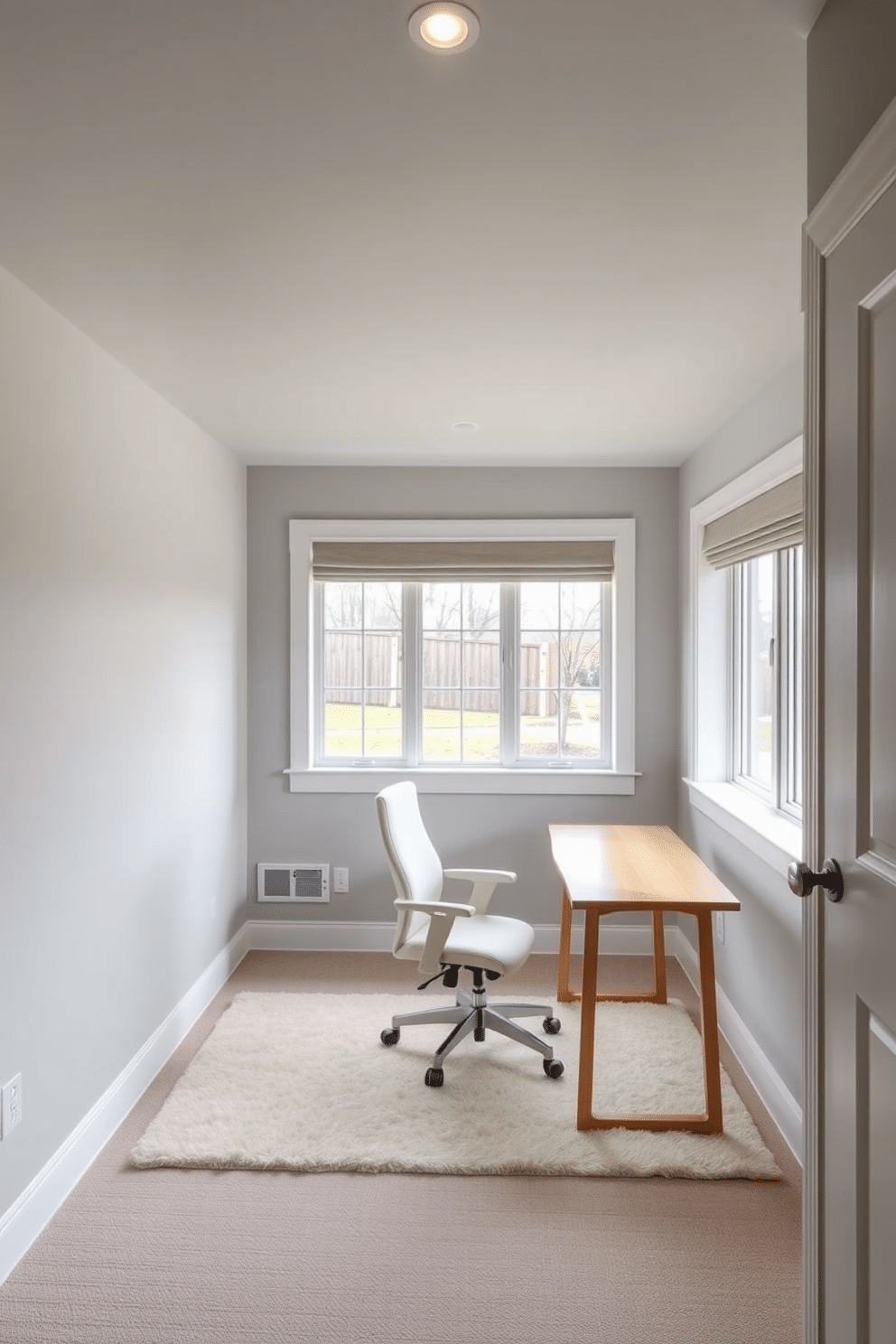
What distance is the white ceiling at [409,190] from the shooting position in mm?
1361

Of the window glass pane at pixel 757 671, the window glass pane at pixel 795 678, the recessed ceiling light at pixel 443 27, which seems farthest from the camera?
the window glass pane at pixel 757 671

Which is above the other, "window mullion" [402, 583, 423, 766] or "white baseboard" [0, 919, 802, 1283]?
"window mullion" [402, 583, 423, 766]

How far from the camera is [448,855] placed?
4469mm

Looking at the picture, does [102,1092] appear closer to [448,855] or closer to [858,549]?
[448,855]

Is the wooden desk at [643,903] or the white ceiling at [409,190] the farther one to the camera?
the wooden desk at [643,903]

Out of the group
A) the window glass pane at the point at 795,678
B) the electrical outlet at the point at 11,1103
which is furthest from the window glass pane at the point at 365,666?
the electrical outlet at the point at 11,1103

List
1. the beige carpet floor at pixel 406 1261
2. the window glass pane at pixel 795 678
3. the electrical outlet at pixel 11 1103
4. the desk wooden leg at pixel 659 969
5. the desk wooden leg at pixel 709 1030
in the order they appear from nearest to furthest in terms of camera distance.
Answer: the beige carpet floor at pixel 406 1261 → the electrical outlet at pixel 11 1103 → the desk wooden leg at pixel 709 1030 → the window glass pane at pixel 795 678 → the desk wooden leg at pixel 659 969

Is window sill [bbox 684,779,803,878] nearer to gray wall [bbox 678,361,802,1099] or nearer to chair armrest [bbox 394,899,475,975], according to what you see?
gray wall [bbox 678,361,802,1099]

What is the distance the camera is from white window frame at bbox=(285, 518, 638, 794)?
173 inches

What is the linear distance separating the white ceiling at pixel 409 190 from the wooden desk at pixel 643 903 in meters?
1.75

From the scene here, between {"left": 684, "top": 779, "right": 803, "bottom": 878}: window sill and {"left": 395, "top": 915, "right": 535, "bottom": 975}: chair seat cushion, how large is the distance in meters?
0.90

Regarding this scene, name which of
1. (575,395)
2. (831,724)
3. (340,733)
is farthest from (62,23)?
(340,733)

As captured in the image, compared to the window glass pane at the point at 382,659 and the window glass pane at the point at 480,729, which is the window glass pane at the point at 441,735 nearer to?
the window glass pane at the point at 480,729

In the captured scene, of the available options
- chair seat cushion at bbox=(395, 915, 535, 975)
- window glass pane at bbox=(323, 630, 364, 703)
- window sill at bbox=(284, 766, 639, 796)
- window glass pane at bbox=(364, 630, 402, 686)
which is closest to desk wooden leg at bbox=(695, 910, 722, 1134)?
chair seat cushion at bbox=(395, 915, 535, 975)
